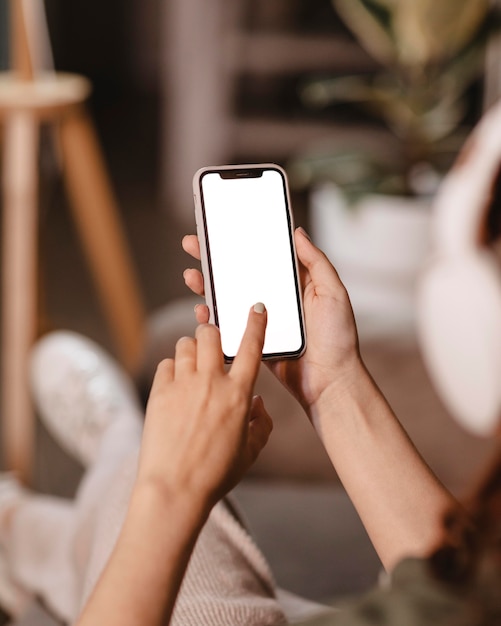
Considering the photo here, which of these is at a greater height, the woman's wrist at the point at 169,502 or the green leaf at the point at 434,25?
the green leaf at the point at 434,25

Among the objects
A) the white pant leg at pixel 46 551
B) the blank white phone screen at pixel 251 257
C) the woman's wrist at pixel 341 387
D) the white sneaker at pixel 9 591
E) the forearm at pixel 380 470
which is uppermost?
the blank white phone screen at pixel 251 257

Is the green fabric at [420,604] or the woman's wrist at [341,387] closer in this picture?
the green fabric at [420,604]

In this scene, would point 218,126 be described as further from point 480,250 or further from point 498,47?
point 480,250

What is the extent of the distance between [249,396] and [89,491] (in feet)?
1.48

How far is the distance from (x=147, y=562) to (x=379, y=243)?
4.44 feet

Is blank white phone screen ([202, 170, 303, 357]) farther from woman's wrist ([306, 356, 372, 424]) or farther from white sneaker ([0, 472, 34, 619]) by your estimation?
white sneaker ([0, 472, 34, 619])

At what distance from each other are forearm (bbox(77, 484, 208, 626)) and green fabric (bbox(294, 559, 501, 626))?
8 cm

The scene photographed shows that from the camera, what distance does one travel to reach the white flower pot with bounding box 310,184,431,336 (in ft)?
5.63

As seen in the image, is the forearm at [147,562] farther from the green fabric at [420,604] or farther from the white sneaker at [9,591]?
the white sneaker at [9,591]

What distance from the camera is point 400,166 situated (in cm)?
181

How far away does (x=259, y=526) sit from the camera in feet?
3.23

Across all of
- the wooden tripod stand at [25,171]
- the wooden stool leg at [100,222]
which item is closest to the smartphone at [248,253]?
the wooden tripod stand at [25,171]

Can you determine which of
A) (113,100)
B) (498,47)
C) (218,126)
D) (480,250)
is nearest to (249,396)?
(480,250)

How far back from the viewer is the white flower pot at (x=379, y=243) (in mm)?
1715
